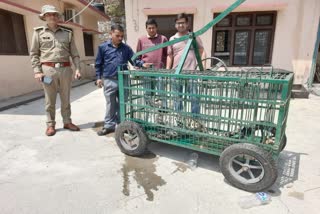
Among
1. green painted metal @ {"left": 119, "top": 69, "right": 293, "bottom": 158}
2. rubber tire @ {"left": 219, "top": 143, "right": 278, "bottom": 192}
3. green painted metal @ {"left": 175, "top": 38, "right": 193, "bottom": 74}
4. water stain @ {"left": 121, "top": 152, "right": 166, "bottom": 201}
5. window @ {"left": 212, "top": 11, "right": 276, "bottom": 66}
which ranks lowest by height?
water stain @ {"left": 121, "top": 152, "right": 166, "bottom": 201}

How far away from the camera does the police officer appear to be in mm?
2994

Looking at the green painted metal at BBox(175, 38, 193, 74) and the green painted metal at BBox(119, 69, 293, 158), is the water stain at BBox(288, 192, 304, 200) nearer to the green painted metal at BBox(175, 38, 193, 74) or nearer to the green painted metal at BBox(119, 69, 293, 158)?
the green painted metal at BBox(119, 69, 293, 158)

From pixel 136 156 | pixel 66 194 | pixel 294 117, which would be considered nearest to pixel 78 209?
pixel 66 194

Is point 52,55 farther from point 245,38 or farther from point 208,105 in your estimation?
point 245,38

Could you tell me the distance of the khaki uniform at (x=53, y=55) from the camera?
3.00m

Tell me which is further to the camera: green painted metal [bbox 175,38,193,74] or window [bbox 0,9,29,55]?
window [bbox 0,9,29,55]

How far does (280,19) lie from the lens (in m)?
5.98

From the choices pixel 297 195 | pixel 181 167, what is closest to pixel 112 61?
pixel 181 167

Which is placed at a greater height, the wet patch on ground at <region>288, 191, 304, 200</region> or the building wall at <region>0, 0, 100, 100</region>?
the building wall at <region>0, 0, 100, 100</region>

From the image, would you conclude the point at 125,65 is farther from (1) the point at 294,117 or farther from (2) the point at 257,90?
(1) the point at 294,117

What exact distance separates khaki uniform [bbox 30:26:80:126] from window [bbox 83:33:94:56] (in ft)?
25.4

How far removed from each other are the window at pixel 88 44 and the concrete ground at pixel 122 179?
26.1 feet

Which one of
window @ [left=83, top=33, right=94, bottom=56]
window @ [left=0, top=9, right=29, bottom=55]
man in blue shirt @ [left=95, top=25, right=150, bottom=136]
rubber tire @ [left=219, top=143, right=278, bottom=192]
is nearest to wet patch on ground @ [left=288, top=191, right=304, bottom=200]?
rubber tire @ [left=219, top=143, right=278, bottom=192]

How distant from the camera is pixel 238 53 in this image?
21.5 ft
